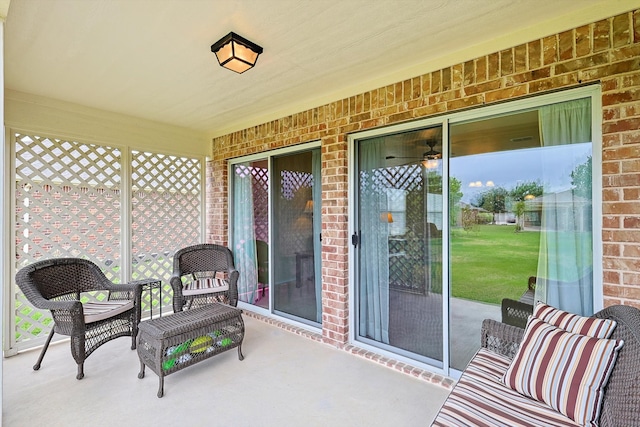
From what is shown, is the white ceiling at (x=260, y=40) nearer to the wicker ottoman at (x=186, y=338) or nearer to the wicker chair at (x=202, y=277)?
the wicker chair at (x=202, y=277)

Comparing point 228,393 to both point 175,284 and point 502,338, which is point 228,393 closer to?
point 175,284

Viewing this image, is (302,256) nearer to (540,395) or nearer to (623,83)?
(540,395)

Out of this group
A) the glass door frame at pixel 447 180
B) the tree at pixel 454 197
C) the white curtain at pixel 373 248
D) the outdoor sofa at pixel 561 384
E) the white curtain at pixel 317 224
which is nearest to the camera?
the outdoor sofa at pixel 561 384

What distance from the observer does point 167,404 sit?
2205 mm

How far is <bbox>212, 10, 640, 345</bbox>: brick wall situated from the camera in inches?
69.4

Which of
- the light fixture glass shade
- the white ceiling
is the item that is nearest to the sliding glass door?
the white ceiling

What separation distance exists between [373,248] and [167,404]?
213 centimetres

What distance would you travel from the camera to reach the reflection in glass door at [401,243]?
2609 mm

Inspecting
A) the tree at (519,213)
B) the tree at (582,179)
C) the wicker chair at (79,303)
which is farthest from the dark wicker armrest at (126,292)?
the tree at (582,179)

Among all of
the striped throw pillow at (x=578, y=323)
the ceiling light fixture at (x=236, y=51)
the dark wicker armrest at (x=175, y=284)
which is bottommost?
the dark wicker armrest at (x=175, y=284)

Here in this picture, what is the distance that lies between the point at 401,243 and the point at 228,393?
191 cm

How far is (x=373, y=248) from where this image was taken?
9.93 ft

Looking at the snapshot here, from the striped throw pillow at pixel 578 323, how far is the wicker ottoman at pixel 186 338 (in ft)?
7.86

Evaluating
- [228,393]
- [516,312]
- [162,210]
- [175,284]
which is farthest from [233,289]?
[516,312]
